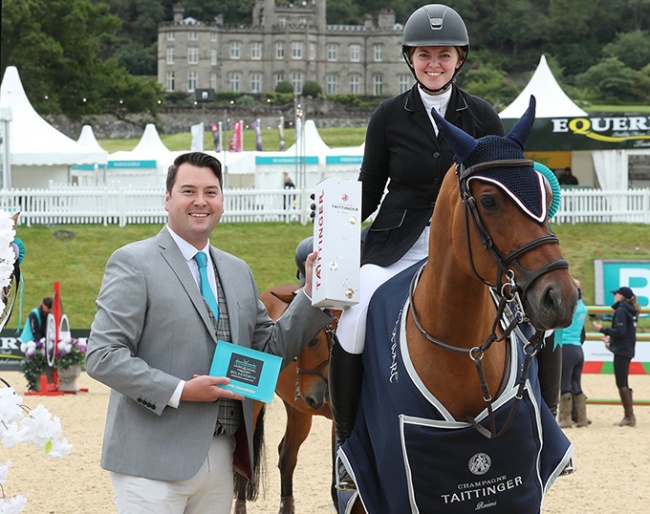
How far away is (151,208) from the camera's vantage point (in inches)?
1075

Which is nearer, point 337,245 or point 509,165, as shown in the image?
point 509,165

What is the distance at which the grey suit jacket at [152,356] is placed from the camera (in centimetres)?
407

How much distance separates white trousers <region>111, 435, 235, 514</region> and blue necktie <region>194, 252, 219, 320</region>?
0.51 metres

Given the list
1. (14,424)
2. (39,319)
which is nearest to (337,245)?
(14,424)

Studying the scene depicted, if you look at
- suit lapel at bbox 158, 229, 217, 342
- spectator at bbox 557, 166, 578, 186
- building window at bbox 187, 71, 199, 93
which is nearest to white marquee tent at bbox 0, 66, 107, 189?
spectator at bbox 557, 166, 578, 186

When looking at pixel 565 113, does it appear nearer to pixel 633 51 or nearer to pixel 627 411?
pixel 627 411

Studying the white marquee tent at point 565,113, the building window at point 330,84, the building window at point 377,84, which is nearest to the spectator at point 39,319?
the white marquee tent at point 565,113

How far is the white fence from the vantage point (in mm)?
26750

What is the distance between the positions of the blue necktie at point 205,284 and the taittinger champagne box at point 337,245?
1.32 feet

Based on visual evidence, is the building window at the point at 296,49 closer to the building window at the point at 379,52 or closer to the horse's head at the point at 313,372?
the building window at the point at 379,52

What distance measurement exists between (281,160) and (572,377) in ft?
76.2

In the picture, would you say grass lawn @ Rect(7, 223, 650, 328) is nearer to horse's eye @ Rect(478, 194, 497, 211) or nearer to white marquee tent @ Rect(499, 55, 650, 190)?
white marquee tent @ Rect(499, 55, 650, 190)

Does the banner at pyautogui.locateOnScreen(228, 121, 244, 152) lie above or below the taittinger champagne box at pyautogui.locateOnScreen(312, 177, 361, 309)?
above

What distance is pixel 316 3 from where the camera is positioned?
12275cm
